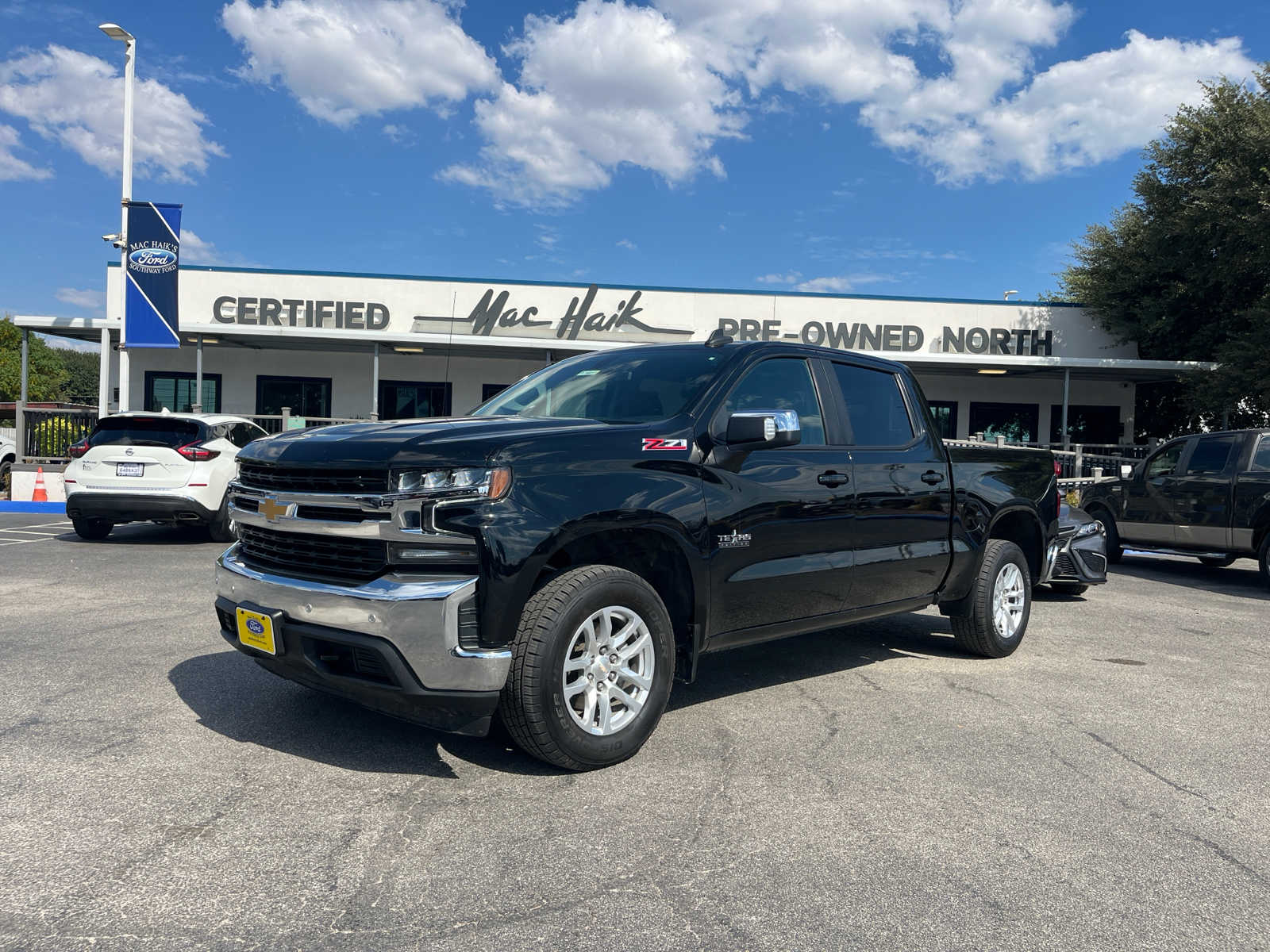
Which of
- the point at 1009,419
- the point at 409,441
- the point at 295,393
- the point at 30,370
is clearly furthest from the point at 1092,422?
the point at 30,370

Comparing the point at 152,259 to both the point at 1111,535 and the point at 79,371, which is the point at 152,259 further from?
the point at 79,371

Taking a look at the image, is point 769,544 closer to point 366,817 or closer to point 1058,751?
point 1058,751

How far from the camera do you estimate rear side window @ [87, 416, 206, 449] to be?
35.6ft

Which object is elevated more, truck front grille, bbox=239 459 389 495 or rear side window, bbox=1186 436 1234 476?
rear side window, bbox=1186 436 1234 476

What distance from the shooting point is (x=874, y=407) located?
220 inches

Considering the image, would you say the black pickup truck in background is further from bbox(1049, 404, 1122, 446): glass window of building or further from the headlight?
bbox(1049, 404, 1122, 446): glass window of building

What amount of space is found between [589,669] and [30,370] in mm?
98809

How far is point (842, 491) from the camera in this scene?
504cm

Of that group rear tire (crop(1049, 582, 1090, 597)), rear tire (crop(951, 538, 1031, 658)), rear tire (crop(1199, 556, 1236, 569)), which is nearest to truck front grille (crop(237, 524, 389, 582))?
rear tire (crop(951, 538, 1031, 658))

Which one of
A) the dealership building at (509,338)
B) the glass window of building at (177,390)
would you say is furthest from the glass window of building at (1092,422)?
the glass window of building at (177,390)

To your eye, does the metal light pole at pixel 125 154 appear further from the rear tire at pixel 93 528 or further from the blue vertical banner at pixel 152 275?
the rear tire at pixel 93 528

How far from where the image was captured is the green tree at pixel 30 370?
68562 mm

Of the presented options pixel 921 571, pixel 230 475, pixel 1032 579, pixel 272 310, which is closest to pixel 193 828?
pixel 921 571

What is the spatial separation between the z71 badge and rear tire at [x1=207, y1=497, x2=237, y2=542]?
26.7 feet
